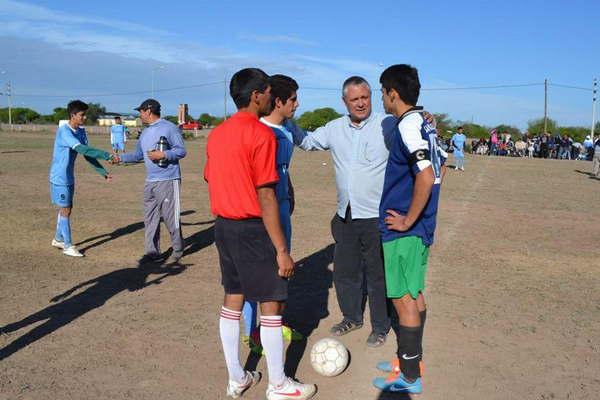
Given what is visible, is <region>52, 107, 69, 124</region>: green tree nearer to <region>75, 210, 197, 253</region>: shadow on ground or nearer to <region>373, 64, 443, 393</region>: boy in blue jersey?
<region>75, 210, 197, 253</region>: shadow on ground

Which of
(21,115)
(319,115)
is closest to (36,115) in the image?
(21,115)

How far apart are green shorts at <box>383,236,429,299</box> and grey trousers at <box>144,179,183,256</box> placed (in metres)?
4.37

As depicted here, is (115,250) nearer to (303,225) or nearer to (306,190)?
(303,225)

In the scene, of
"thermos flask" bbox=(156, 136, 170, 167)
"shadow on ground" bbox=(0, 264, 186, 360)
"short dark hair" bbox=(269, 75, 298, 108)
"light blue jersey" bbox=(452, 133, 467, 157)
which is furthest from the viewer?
"light blue jersey" bbox=(452, 133, 467, 157)

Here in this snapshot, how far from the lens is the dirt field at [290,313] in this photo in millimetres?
4445

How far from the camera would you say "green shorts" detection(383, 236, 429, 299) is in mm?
4094

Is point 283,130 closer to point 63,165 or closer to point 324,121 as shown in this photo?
point 63,165

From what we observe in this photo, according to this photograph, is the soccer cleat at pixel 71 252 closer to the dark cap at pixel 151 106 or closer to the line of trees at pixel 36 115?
the dark cap at pixel 151 106

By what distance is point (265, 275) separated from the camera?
3.92 metres

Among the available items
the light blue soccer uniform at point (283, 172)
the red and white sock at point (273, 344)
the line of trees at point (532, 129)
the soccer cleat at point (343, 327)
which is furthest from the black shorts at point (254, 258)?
the line of trees at point (532, 129)

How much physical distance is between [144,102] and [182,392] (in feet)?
14.9

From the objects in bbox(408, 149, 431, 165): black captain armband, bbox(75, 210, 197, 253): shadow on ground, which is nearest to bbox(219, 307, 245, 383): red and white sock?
bbox(408, 149, 431, 165): black captain armband

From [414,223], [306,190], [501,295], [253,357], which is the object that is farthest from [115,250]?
[306,190]

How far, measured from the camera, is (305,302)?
252 inches
